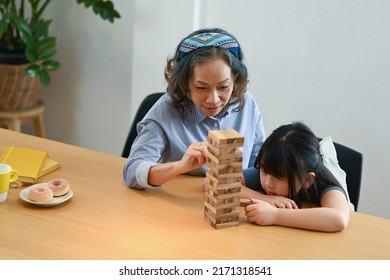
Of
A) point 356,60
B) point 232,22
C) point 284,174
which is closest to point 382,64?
point 356,60

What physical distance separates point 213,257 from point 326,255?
11.8 inches

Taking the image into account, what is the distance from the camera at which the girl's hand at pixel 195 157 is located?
6.22 feet

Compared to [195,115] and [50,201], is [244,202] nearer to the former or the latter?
[195,115]

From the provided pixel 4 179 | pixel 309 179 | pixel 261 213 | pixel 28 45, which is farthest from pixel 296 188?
pixel 28 45

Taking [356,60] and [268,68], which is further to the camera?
[268,68]

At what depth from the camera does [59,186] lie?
6.48 ft

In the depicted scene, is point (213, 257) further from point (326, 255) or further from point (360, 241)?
point (360, 241)

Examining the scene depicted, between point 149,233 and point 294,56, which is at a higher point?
point 294,56

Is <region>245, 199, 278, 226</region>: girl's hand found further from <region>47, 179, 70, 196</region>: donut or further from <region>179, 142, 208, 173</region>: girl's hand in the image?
<region>47, 179, 70, 196</region>: donut

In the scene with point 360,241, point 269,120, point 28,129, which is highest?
point 360,241

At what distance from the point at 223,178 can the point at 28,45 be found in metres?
2.02

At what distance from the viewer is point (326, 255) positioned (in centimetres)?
173

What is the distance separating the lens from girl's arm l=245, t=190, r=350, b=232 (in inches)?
72.9

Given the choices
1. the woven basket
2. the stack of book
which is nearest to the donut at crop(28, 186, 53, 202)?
the stack of book
